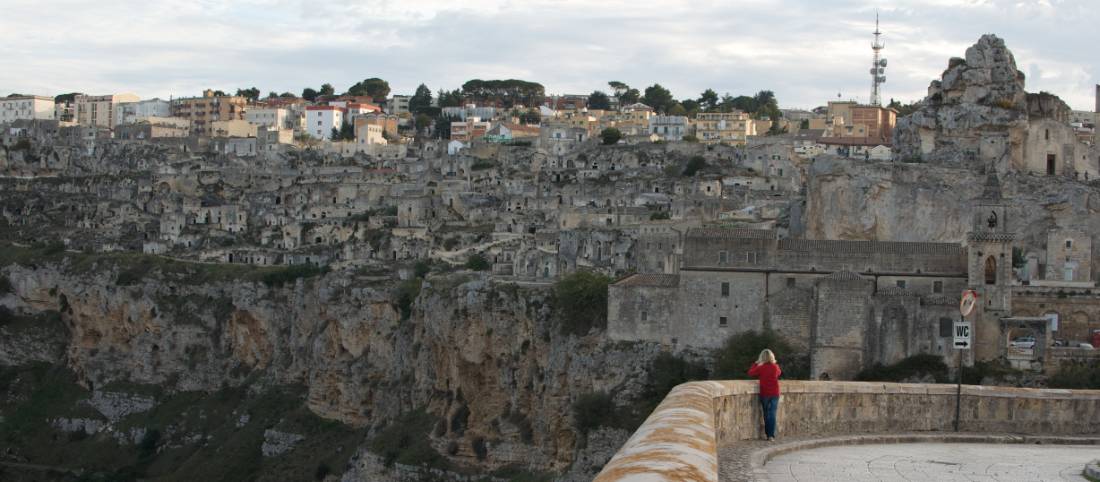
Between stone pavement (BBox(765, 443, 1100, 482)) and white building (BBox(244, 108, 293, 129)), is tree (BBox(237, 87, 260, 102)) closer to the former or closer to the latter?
white building (BBox(244, 108, 293, 129))

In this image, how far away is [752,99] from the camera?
115875 mm

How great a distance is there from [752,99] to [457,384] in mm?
74878

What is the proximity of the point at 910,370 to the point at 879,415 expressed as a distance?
20.0 meters

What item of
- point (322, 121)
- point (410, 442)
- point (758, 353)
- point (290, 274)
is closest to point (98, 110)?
point (322, 121)

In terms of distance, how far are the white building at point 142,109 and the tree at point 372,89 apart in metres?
20.3

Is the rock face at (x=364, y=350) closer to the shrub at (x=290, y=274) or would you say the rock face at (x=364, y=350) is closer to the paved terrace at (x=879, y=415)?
the shrub at (x=290, y=274)

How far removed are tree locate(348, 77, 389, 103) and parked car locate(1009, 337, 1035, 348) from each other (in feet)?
321

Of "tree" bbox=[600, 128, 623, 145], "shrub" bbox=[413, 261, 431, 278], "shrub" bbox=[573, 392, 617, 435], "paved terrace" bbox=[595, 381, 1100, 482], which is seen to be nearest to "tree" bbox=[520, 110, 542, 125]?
"tree" bbox=[600, 128, 623, 145]

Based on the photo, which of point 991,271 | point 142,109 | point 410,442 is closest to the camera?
point 991,271

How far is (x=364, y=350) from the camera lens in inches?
2124

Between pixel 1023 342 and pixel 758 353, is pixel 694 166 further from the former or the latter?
pixel 1023 342

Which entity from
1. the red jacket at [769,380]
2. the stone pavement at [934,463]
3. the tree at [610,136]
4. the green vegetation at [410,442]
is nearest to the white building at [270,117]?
the tree at [610,136]

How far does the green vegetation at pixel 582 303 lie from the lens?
3981 cm

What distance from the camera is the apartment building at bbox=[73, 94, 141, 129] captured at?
114312 millimetres
